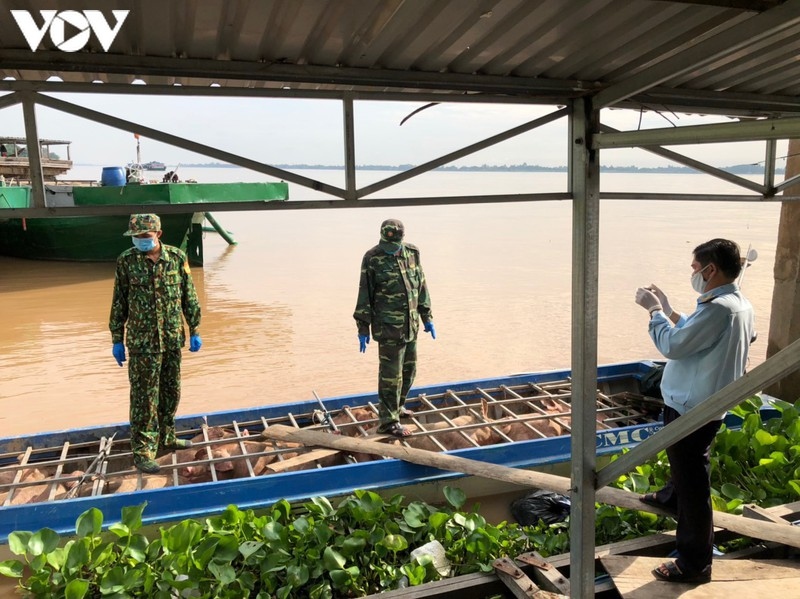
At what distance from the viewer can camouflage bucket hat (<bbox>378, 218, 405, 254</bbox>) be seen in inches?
202

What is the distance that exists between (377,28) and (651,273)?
55.3 feet

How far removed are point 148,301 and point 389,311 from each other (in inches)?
74.3

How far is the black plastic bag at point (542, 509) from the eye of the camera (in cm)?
441

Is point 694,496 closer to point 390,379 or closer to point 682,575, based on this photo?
point 682,575

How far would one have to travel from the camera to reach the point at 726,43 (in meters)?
2.00

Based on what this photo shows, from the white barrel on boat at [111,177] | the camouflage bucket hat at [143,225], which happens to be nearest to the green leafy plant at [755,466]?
the camouflage bucket hat at [143,225]

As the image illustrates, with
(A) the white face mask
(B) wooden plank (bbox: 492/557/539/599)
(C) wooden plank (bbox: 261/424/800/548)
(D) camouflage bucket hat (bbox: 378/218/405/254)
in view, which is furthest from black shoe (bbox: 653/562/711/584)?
(D) camouflage bucket hat (bbox: 378/218/405/254)

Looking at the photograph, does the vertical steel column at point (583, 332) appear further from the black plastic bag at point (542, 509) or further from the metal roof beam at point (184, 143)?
the black plastic bag at point (542, 509)

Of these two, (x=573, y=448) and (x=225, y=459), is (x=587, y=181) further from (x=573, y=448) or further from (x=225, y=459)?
(x=225, y=459)

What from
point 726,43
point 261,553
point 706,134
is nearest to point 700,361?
point 706,134

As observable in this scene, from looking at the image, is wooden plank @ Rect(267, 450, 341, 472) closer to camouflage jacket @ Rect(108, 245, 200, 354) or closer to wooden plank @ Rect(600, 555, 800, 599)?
camouflage jacket @ Rect(108, 245, 200, 354)

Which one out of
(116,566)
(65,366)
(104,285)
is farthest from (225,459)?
(104,285)

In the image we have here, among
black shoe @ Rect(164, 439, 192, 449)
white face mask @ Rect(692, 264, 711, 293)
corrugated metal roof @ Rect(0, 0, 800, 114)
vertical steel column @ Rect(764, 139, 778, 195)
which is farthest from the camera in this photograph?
black shoe @ Rect(164, 439, 192, 449)

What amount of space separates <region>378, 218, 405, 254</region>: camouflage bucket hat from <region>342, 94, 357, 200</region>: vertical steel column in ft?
7.24
